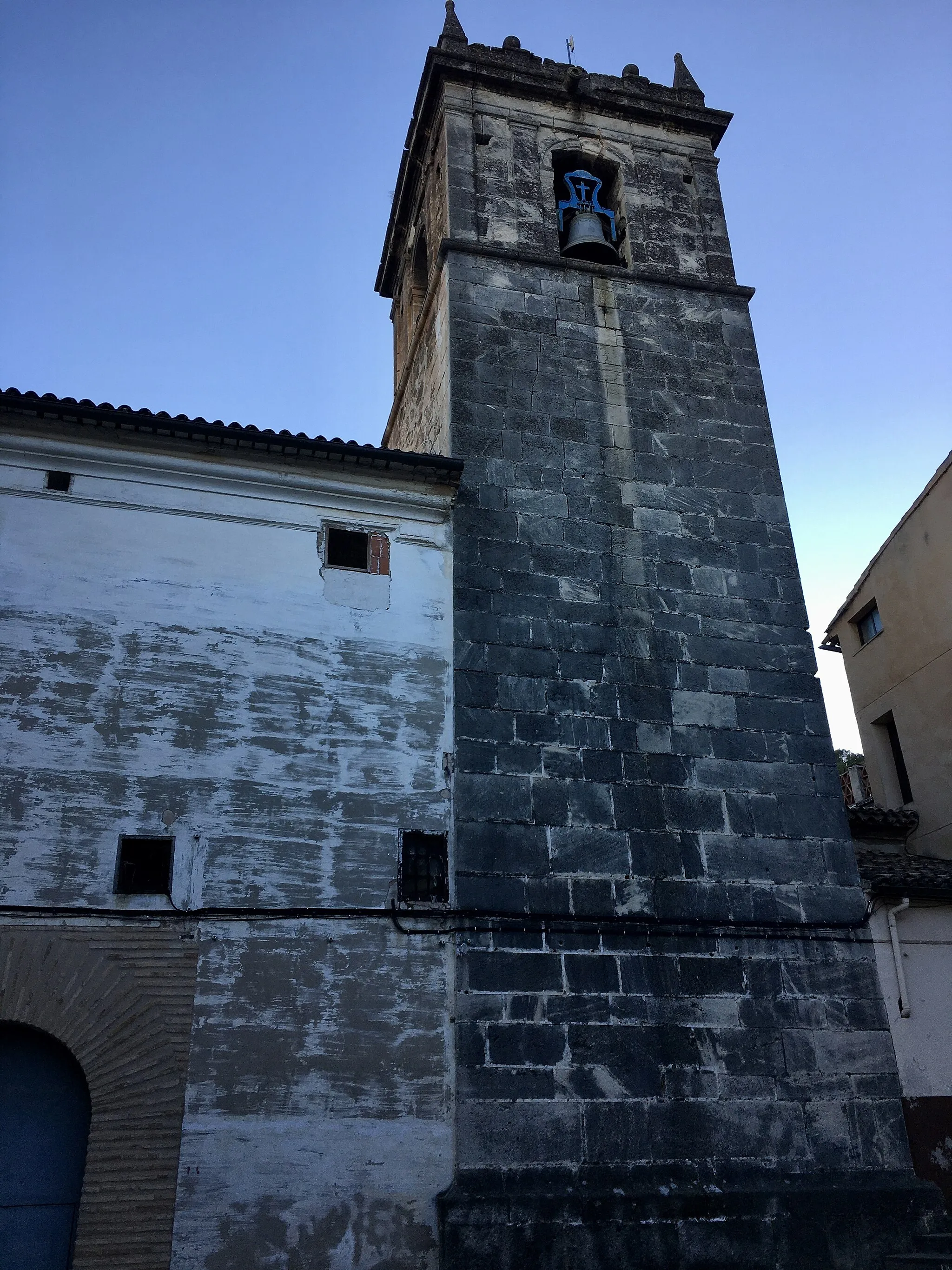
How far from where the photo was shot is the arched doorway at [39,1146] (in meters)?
6.59

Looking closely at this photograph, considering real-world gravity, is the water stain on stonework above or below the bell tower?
below

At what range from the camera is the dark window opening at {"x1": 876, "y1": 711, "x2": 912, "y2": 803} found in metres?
14.3

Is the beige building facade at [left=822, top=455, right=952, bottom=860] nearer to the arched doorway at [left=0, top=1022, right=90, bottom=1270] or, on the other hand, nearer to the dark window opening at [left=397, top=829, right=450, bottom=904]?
the dark window opening at [left=397, top=829, right=450, bottom=904]

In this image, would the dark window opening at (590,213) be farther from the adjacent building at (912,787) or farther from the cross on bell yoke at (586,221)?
the adjacent building at (912,787)

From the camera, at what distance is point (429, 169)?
12.8 m

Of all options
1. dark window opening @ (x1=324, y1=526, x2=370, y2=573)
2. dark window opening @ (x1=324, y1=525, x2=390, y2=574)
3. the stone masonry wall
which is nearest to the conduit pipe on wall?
the stone masonry wall

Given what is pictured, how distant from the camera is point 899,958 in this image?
335 inches

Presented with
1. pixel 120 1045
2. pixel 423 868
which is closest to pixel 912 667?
pixel 423 868

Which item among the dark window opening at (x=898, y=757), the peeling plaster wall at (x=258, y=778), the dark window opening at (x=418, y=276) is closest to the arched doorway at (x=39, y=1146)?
the peeling plaster wall at (x=258, y=778)

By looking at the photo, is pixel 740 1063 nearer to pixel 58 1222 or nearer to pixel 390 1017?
pixel 390 1017

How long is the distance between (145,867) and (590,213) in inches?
327

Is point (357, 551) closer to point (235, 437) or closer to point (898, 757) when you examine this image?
point (235, 437)

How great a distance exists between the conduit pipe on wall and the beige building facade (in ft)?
15.2

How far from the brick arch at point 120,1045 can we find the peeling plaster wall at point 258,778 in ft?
0.45
